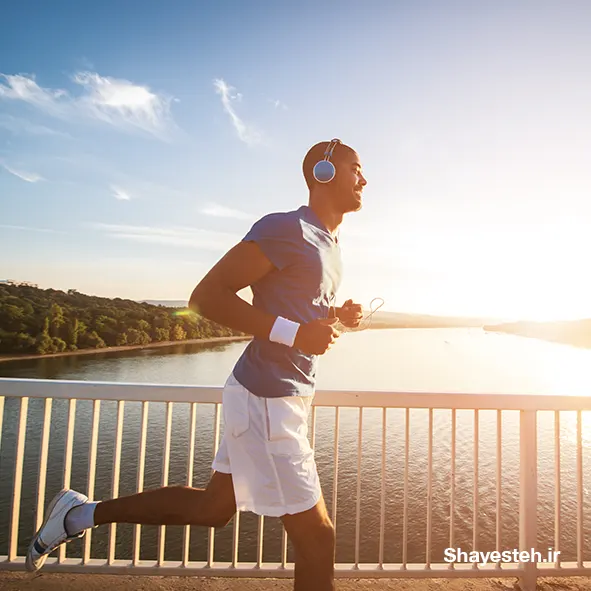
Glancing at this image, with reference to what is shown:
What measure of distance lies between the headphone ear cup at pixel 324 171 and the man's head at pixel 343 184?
1.3 inches

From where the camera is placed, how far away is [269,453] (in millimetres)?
1152

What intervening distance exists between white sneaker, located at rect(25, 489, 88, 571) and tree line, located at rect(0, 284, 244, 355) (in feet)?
141

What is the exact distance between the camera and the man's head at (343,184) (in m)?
1.34

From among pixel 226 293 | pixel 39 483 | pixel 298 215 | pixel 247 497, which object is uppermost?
pixel 298 215

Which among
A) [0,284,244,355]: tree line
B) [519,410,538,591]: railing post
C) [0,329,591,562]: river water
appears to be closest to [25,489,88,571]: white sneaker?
[519,410,538,591]: railing post

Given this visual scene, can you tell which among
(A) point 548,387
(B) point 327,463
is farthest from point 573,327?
(B) point 327,463

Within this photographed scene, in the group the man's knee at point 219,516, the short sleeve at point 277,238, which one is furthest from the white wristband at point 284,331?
the man's knee at point 219,516

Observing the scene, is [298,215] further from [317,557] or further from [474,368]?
[474,368]

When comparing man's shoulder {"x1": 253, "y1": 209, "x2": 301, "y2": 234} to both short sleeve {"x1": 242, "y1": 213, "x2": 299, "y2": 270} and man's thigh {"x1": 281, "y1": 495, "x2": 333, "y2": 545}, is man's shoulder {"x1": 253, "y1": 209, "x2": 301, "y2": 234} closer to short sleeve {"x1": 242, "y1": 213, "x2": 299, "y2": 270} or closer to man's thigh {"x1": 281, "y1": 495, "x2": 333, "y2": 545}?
short sleeve {"x1": 242, "y1": 213, "x2": 299, "y2": 270}

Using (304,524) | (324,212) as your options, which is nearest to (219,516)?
(304,524)

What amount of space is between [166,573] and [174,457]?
792 inches

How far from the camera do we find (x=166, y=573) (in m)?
2.03

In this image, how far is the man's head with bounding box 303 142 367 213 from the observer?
1.34 m

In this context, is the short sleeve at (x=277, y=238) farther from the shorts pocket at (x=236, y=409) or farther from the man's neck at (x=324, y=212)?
the shorts pocket at (x=236, y=409)
